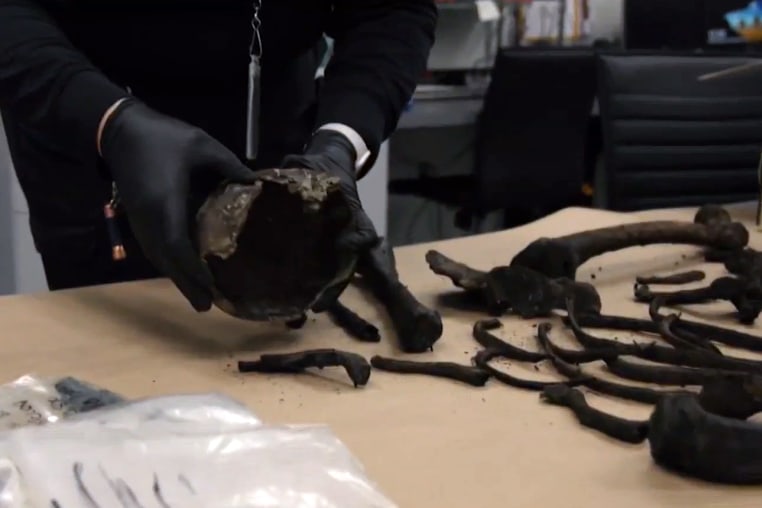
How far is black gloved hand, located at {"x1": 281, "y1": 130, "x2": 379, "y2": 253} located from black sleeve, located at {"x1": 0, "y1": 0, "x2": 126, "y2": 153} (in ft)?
0.53

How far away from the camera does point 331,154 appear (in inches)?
38.6

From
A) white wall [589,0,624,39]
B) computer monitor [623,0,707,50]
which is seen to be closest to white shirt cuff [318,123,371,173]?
computer monitor [623,0,707,50]

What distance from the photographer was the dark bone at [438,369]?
800mm

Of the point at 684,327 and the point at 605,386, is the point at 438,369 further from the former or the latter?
the point at 684,327

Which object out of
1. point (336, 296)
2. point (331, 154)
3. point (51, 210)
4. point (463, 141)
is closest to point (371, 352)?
point (336, 296)

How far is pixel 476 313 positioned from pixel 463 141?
228 centimetres

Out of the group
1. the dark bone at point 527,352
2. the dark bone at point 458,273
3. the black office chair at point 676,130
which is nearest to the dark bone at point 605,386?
the dark bone at point 527,352

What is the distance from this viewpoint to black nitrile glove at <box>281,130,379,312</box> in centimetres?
86

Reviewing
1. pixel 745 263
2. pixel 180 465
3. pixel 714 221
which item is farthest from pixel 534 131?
pixel 180 465

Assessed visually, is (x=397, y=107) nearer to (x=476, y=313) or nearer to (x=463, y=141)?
(x=476, y=313)

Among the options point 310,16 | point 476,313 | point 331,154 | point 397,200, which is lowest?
point 397,200

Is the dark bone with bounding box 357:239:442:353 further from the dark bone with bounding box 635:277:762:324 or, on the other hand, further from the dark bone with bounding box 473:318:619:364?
the dark bone with bounding box 635:277:762:324

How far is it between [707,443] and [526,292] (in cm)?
33

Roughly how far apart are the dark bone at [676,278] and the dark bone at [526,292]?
0.11 m
